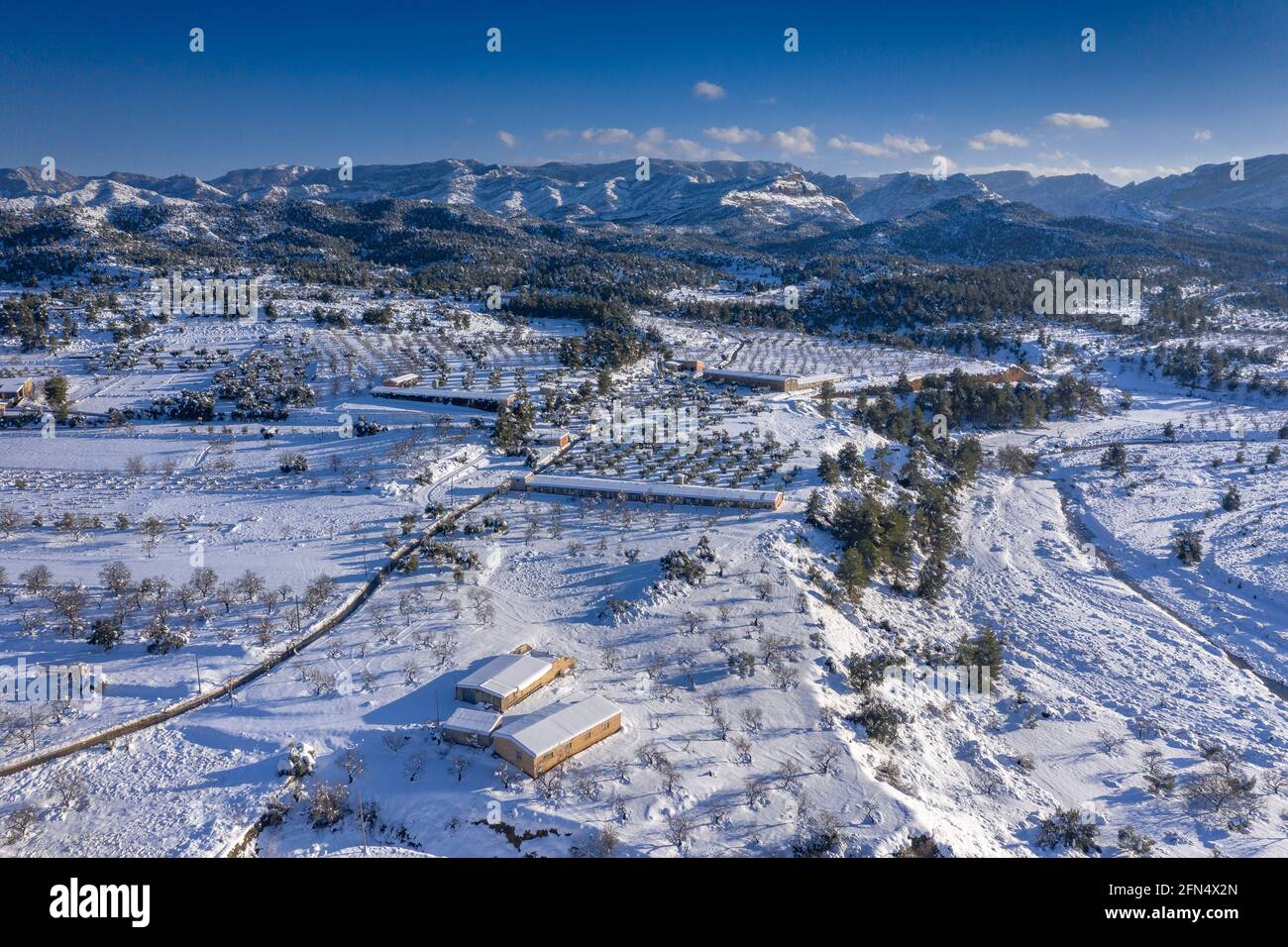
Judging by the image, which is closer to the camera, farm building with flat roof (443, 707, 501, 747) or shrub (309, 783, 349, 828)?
shrub (309, 783, 349, 828)

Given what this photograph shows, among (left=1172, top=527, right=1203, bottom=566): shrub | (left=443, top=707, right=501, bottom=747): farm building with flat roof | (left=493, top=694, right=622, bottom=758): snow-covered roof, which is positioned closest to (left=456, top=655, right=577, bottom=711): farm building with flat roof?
(left=443, top=707, right=501, bottom=747): farm building with flat roof

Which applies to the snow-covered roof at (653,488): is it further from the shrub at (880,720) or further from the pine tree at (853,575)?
the shrub at (880,720)

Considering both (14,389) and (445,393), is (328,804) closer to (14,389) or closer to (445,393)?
(445,393)

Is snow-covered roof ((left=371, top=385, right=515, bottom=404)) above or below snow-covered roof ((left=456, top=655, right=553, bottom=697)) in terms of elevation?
above

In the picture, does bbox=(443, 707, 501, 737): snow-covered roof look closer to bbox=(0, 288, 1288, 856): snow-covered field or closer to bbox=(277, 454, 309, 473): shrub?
bbox=(0, 288, 1288, 856): snow-covered field

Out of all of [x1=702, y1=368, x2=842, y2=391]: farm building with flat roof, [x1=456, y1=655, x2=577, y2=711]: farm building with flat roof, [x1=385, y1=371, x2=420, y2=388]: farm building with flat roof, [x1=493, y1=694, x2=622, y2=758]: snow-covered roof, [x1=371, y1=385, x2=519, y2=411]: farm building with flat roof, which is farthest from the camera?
[x1=702, y1=368, x2=842, y2=391]: farm building with flat roof

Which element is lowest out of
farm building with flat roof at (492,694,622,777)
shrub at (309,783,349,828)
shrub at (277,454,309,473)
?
shrub at (309,783,349,828)

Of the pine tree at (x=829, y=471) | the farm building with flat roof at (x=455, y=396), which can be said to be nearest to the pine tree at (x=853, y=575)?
the pine tree at (x=829, y=471)
